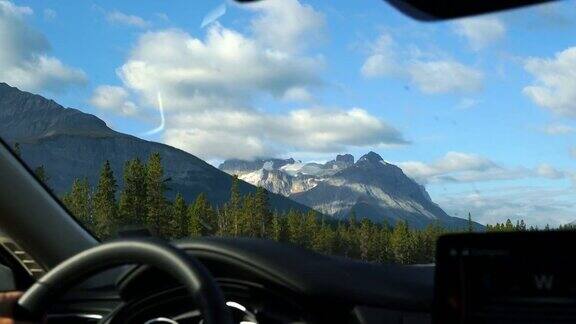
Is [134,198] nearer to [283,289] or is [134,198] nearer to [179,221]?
[179,221]

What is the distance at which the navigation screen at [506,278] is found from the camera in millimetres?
2252

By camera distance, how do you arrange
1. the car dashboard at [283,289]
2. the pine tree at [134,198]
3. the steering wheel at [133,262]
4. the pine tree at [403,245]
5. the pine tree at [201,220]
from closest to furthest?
1. the steering wheel at [133,262]
2. the car dashboard at [283,289]
3. the pine tree at [403,245]
4. the pine tree at [201,220]
5. the pine tree at [134,198]

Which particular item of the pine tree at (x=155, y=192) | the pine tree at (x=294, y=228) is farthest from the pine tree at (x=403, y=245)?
the pine tree at (x=155, y=192)

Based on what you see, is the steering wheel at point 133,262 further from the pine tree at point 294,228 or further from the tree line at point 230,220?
the pine tree at point 294,228

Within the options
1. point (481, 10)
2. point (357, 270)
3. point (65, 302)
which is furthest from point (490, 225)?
point (65, 302)

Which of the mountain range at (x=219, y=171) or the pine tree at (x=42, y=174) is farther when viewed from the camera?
the pine tree at (x=42, y=174)

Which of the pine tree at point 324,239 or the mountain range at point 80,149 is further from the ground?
the mountain range at point 80,149

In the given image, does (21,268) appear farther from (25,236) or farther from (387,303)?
(387,303)

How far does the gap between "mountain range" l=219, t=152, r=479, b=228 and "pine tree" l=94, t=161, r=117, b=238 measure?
2.13ft

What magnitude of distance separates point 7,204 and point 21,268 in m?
0.34

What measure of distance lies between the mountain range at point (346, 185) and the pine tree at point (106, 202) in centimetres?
65

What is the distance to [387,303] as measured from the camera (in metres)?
2.98

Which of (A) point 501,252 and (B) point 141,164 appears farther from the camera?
(B) point 141,164

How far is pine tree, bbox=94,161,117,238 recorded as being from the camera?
13.9 feet
